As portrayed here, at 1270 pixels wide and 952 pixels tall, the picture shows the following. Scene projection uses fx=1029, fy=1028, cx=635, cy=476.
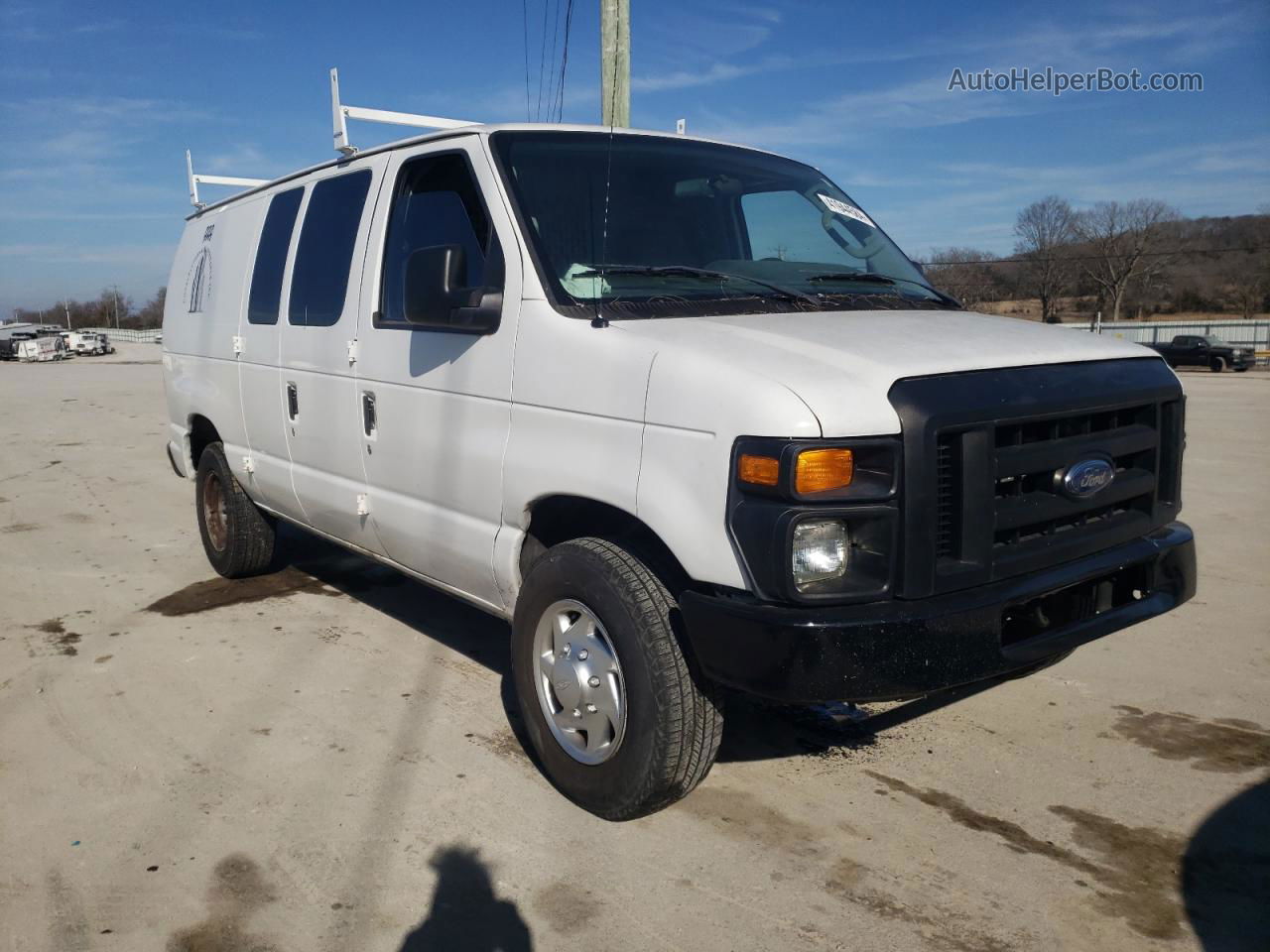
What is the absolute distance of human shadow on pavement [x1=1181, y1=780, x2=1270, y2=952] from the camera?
2.79m

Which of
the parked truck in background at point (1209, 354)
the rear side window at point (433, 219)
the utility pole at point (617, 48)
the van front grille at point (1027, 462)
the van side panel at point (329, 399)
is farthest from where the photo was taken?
the parked truck in background at point (1209, 354)

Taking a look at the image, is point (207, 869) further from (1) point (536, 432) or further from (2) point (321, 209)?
(2) point (321, 209)

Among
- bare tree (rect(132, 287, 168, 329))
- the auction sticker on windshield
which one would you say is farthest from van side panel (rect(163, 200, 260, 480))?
bare tree (rect(132, 287, 168, 329))

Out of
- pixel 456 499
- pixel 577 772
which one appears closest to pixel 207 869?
pixel 577 772

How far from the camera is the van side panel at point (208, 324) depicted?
226 inches

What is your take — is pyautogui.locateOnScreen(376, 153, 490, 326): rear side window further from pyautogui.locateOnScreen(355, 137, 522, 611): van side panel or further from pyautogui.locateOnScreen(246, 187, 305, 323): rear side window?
pyautogui.locateOnScreen(246, 187, 305, 323): rear side window

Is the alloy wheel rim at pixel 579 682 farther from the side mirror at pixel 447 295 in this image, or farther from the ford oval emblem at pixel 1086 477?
the ford oval emblem at pixel 1086 477

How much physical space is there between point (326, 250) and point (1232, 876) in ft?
13.9

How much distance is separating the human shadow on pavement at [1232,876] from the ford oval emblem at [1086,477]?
1.17 meters

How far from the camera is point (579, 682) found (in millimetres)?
3336

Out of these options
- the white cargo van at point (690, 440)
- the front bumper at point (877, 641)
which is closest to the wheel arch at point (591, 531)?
the white cargo van at point (690, 440)

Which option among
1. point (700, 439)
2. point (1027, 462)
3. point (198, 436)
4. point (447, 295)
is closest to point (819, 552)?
point (700, 439)

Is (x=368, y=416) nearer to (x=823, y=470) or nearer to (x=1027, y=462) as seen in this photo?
(x=823, y=470)

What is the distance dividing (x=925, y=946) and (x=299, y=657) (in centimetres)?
336
